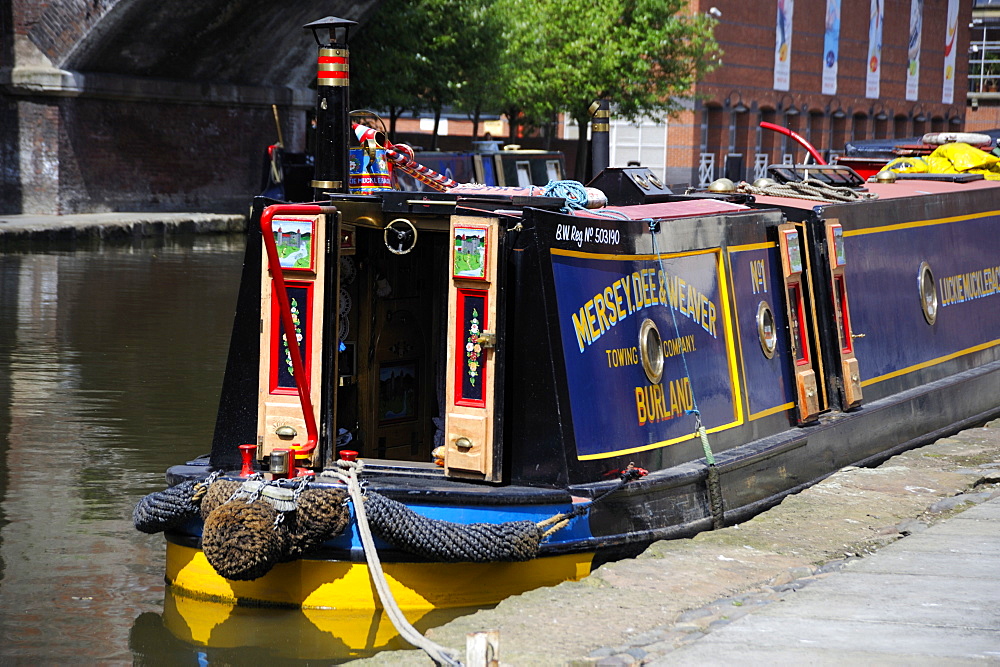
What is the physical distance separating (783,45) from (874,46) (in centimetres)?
699

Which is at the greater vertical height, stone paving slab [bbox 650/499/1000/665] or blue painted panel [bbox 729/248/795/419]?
blue painted panel [bbox 729/248/795/419]

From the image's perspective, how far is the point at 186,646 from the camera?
582cm

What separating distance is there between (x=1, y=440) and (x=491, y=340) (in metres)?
4.84

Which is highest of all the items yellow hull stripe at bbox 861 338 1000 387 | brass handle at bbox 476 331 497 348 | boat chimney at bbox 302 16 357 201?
boat chimney at bbox 302 16 357 201

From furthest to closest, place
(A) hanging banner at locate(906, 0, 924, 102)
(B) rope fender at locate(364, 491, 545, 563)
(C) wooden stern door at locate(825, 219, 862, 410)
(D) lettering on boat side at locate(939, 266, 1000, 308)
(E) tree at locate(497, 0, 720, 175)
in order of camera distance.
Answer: (A) hanging banner at locate(906, 0, 924, 102), (E) tree at locate(497, 0, 720, 175), (D) lettering on boat side at locate(939, 266, 1000, 308), (C) wooden stern door at locate(825, 219, 862, 410), (B) rope fender at locate(364, 491, 545, 563)

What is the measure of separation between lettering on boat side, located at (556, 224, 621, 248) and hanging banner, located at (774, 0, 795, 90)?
4109 cm

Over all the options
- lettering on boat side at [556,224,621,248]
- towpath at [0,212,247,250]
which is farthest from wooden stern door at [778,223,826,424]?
towpath at [0,212,247,250]

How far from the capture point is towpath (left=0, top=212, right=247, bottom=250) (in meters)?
21.1

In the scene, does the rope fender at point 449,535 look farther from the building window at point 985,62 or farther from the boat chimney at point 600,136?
the building window at point 985,62

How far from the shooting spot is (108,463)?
882 centimetres

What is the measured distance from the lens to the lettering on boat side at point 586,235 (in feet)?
19.9

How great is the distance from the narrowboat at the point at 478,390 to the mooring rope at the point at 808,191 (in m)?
0.85

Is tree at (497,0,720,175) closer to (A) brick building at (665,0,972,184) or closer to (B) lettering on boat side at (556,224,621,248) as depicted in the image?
(A) brick building at (665,0,972,184)

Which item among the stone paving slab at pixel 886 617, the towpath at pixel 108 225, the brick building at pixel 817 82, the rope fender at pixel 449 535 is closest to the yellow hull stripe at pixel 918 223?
the stone paving slab at pixel 886 617
